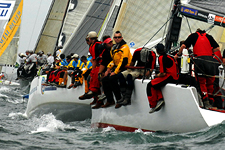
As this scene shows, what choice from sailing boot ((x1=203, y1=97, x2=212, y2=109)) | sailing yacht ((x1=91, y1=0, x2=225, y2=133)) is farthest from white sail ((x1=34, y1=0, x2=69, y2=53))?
sailing boot ((x1=203, y1=97, x2=212, y2=109))

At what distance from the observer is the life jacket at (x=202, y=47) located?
17.6ft

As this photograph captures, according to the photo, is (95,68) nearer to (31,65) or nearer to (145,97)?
(145,97)

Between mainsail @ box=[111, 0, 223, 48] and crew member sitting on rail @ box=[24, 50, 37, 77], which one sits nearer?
mainsail @ box=[111, 0, 223, 48]

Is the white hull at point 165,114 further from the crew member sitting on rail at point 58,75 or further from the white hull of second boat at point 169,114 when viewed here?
the crew member sitting on rail at point 58,75

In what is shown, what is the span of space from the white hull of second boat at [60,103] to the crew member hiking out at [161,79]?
9.72ft

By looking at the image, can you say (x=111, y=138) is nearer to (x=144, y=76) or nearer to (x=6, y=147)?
(x=144, y=76)

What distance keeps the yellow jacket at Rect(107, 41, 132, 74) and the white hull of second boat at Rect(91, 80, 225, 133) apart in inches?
13.7

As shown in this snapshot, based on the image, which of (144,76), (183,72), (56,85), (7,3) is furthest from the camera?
(7,3)

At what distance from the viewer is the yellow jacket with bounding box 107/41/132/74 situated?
566 centimetres

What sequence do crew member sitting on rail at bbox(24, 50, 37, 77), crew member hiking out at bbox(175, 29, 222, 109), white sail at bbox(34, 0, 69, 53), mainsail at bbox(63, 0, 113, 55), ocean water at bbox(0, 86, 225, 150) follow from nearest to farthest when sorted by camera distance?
ocean water at bbox(0, 86, 225, 150), crew member hiking out at bbox(175, 29, 222, 109), mainsail at bbox(63, 0, 113, 55), crew member sitting on rail at bbox(24, 50, 37, 77), white sail at bbox(34, 0, 69, 53)

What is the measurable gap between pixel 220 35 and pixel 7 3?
13.7m

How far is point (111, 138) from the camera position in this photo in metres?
5.02

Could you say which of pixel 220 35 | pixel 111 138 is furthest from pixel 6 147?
pixel 220 35

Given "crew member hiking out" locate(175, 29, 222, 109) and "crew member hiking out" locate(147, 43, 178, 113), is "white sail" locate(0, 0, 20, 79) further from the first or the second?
"crew member hiking out" locate(147, 43, 178, 113)
